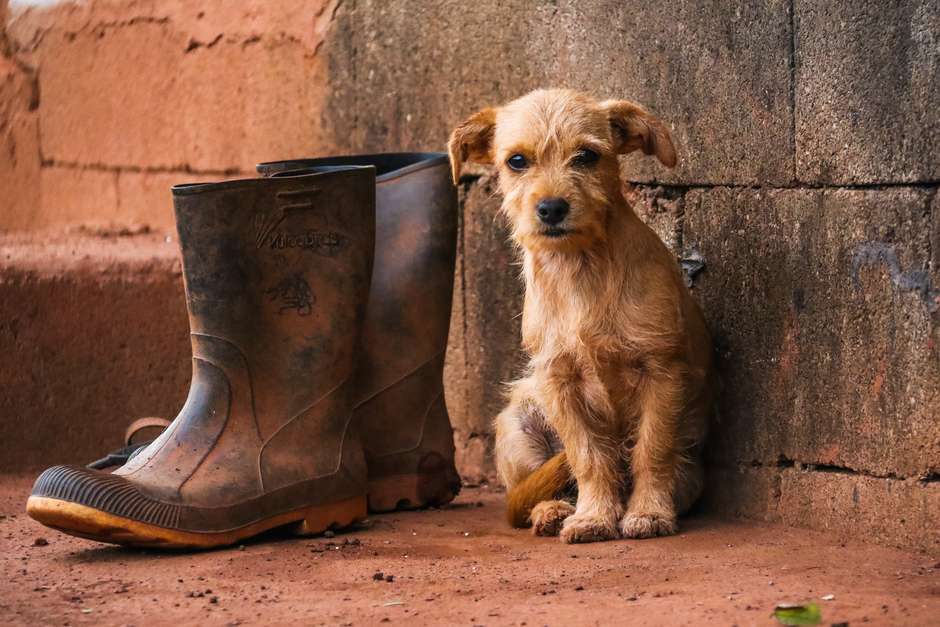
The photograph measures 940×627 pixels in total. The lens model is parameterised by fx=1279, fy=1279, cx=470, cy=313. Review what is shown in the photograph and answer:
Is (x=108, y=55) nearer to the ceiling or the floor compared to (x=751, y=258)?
nearer to the ceiling

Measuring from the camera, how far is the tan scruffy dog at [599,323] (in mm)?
4266

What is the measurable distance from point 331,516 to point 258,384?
0.52 metres

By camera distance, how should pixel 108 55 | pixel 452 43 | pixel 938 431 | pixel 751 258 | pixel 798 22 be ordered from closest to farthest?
1. pixel 938 431
2. pixel 798 22
3. pixel 751 258
4. pixel 452 43
5. pixel 108 55

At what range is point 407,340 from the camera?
195 inches

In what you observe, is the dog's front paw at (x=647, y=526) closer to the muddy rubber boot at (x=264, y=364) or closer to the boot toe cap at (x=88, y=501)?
the muddy rubber boot at (x=264, y=364)

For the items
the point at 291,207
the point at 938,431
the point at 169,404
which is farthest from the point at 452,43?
the point at 938,431

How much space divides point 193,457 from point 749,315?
1982 millimetres

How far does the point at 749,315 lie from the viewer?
4516 mm

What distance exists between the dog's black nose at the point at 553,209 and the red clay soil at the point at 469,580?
1.08 metres

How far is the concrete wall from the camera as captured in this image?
12.9 ft

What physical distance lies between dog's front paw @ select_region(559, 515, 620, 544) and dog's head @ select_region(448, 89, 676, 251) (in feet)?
3.04

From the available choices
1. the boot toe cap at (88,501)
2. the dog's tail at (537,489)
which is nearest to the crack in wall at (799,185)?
the dog's tail at (537,489)

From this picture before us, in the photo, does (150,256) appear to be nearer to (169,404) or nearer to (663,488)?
(169,404)

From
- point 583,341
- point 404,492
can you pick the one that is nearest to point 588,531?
point 583,341
